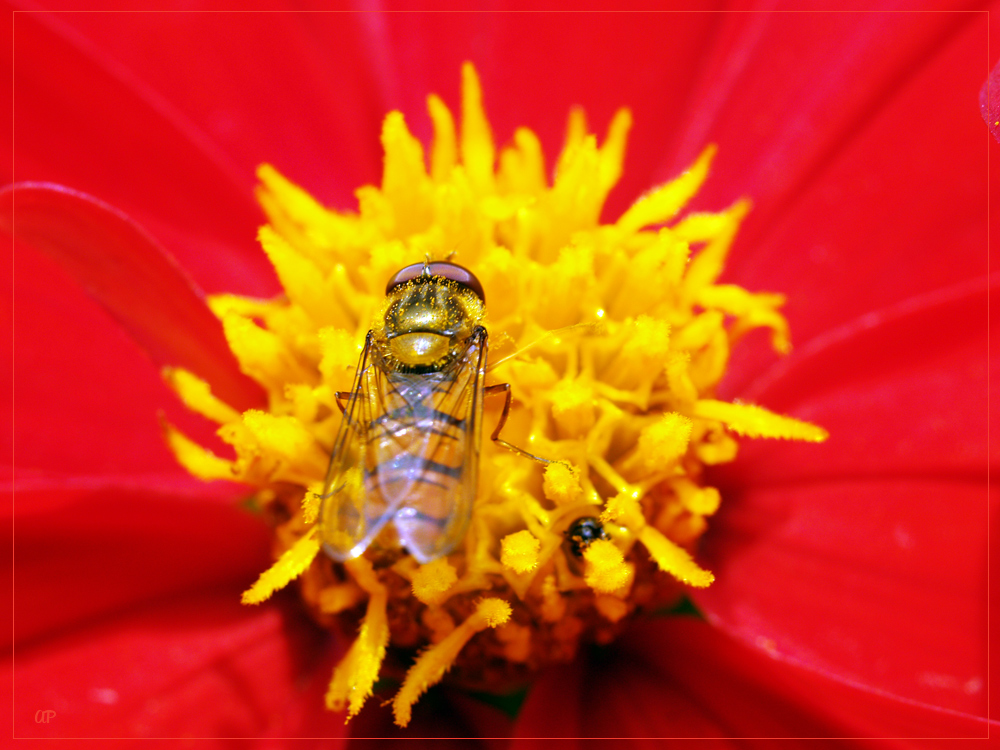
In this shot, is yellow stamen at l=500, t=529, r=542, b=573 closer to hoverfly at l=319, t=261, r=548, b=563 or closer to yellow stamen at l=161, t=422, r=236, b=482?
hoverfly at l=319, t=261, r=548, b=563

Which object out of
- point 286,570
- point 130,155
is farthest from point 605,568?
point 130,155

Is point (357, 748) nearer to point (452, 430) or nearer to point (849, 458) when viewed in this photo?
point (452, 430)

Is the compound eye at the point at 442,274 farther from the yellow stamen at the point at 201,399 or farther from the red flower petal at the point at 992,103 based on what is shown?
the red flower petal at the point at 992,103

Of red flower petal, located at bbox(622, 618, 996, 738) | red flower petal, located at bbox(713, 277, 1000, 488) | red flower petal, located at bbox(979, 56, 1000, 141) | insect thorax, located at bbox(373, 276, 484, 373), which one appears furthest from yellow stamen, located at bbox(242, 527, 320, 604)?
red flower petal, located at bbox(979, 56, 1000, 141)

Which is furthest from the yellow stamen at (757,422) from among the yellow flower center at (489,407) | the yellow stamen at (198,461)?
the yellow stamen at (198,461)

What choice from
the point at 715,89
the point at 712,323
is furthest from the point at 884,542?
the point at 715,89

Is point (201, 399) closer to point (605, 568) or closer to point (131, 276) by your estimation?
point (131, 276)

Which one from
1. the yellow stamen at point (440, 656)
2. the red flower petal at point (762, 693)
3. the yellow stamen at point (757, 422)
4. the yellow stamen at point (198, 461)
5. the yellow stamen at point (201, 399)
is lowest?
the red flower petal at point (762, 693)
